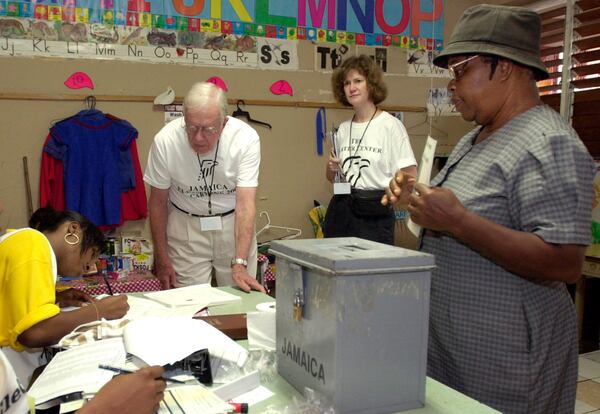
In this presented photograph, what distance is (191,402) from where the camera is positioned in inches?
40.6

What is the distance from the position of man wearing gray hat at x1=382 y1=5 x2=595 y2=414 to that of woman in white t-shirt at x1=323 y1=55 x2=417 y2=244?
1705 mm

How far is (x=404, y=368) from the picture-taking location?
106 centimetres

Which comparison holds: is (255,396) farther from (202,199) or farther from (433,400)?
(202,199)

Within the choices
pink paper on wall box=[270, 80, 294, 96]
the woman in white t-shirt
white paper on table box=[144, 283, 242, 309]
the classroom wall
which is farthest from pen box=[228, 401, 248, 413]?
pink paper on wall box=[270, 80, 294, 96]

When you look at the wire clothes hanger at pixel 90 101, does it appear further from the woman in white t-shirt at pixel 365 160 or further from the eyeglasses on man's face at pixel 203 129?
the woman in white t-shirt at pixel 365 160

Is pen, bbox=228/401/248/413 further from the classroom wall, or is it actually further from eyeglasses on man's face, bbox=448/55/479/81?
the classroom wall

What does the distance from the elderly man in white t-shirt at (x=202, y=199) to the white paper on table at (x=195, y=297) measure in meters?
0.44

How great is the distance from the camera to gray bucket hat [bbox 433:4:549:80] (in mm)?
1290

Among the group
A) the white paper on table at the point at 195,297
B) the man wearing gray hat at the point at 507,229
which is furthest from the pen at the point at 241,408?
the white paper on table at the point at 195,297

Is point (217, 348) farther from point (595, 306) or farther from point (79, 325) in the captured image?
point (595, 306)

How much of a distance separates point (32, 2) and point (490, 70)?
3.19 meters

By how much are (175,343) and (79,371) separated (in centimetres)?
19

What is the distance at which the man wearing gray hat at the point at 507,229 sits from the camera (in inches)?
46.1

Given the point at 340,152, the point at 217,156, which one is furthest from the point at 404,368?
the point at 340,152
